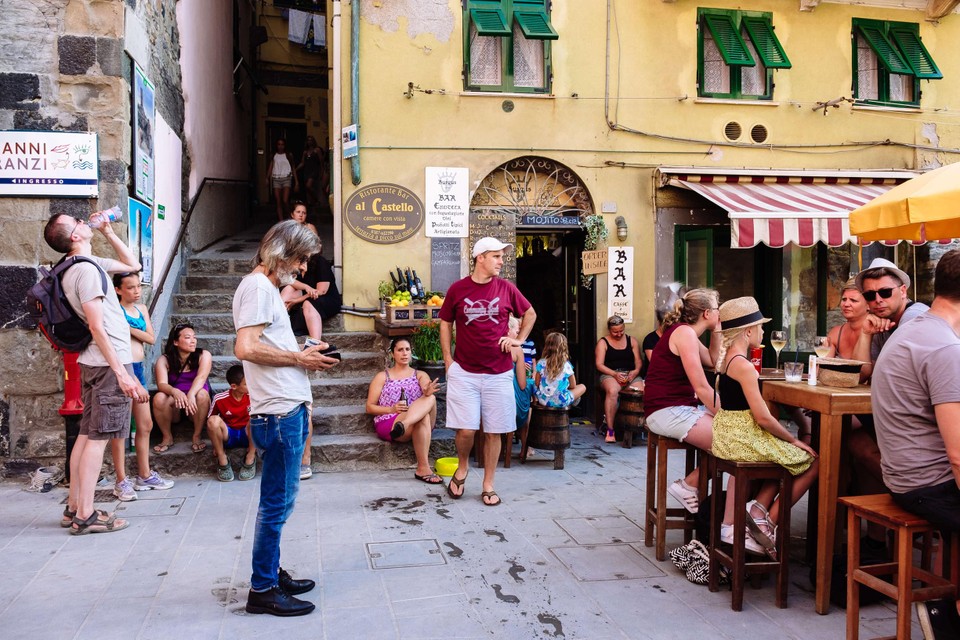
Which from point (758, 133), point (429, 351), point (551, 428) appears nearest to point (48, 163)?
point (429, 351)

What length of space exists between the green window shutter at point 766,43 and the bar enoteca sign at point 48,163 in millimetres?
7511

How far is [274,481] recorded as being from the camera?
3.70 meters

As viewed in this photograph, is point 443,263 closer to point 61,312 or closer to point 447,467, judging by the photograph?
point 447,467

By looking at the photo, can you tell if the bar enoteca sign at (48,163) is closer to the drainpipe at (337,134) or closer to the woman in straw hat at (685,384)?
the drainpipe at (337,134)

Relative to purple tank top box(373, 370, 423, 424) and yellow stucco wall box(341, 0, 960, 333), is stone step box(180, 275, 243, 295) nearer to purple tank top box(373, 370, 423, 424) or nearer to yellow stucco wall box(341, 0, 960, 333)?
yellow stucco wall box(341, 0, 960, 333)

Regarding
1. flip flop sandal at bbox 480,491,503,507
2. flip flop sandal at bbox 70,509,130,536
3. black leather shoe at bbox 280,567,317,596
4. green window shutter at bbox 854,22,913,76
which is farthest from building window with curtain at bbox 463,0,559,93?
black leather shoe at bbox 280,567,317,596

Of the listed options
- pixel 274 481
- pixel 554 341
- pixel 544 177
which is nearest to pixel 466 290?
Result: pixel 554 341

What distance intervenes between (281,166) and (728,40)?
24.4 ft

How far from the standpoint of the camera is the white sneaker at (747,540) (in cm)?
403

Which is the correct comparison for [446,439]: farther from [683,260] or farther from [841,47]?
[841,47]

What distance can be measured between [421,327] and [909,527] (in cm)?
516

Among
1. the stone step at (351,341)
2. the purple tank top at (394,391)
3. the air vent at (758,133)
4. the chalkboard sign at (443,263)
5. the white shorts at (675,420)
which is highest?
the air vent at (758,133)

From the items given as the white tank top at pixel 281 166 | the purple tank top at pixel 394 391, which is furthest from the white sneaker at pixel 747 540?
the white tank top at pixel 281 166

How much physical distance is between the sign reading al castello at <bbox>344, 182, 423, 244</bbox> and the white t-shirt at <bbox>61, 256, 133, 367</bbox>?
13.1 ft
